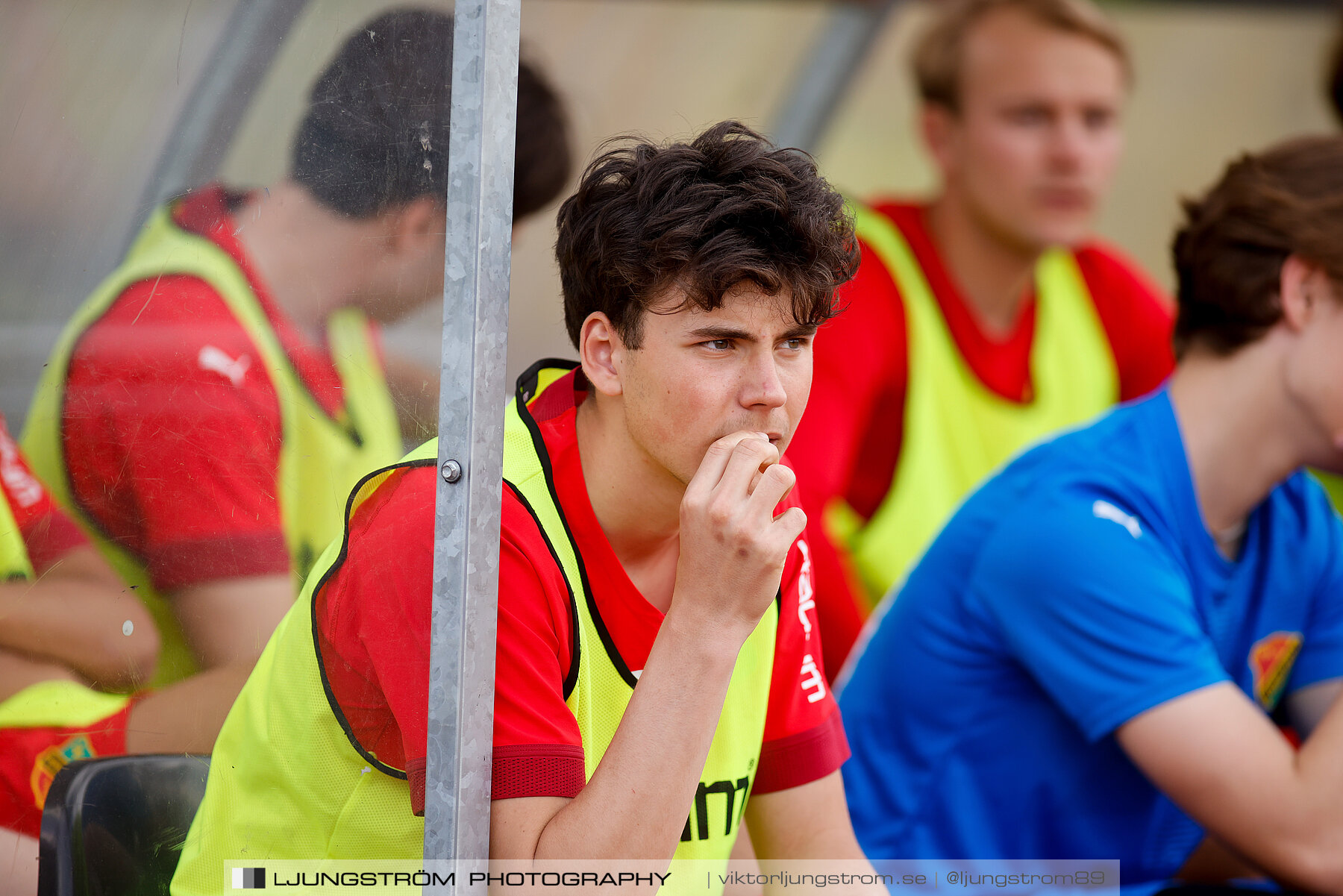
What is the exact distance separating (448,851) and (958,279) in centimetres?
195

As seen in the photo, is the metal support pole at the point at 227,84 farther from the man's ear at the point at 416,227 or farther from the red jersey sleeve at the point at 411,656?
the red jersey sleeve at the point at 411,656

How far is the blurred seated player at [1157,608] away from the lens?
1.39 m

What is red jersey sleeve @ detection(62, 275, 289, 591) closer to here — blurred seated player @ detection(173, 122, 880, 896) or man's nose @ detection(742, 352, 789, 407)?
blurred seated player @ detection(173, 122, 880, 896)

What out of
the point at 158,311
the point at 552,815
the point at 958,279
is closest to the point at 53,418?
the point at 158,311

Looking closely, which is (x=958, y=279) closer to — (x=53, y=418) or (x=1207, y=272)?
(x=1207, y=272)

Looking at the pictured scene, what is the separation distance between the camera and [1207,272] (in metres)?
1.59

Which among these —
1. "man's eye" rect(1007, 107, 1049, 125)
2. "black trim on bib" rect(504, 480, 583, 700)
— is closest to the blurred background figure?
"black trim on bib" rect(504, 480, 583, 700)

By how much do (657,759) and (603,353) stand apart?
0.34 m

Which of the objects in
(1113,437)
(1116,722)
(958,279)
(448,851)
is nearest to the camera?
(448,851)

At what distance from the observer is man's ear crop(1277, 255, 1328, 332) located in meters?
1.49

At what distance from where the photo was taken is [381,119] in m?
0.93

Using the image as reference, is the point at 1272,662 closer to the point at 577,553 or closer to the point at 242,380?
the point at 577,553

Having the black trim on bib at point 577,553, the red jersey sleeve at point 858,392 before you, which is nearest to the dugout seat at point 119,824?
the black trim on bib at point 577,553

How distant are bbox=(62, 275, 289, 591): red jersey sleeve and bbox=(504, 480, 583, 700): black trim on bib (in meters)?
0.19
